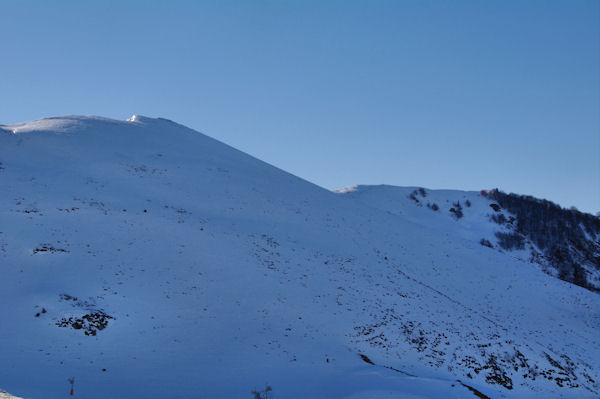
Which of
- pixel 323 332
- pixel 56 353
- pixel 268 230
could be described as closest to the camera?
pixel 56 353

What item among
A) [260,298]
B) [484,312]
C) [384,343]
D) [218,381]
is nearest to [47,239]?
[260,298]

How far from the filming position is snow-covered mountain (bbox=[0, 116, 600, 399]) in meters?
16.2

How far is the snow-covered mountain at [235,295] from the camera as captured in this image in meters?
16.2

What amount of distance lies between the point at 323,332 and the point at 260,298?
4.33m

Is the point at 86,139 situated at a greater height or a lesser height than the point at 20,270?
greater

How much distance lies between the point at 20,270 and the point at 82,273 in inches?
107

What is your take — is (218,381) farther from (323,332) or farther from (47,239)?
(47,239)

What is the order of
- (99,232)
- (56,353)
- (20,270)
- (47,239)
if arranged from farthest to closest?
(99,232) → (47,239) → (20,270) → (56,353)

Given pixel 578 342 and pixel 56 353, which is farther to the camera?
pixel 578 342

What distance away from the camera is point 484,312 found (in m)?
32.2

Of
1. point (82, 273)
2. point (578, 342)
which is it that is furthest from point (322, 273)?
point (578, 342)

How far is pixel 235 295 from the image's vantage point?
77.5 ft

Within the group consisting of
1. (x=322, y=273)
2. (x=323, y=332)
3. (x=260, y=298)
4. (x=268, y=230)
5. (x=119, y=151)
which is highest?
(x=119, y=151)

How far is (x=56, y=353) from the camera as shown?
49.8 feet
